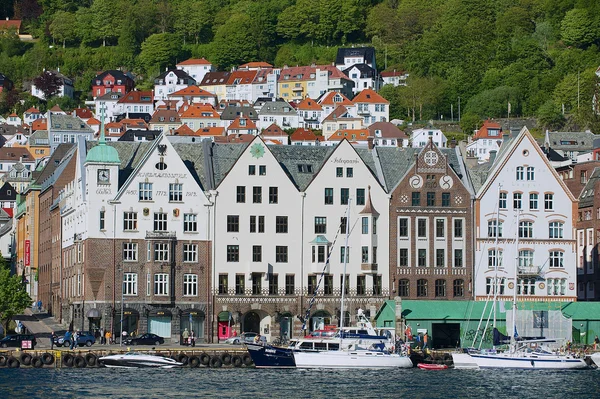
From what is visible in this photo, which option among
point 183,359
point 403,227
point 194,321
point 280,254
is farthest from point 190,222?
point 183,359

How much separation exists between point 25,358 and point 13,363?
0.89 m

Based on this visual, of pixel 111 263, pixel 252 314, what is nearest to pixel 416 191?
pixel 252 314

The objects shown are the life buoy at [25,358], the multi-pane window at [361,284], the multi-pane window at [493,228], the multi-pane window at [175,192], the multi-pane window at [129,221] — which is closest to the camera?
the life buoy at [25,358]

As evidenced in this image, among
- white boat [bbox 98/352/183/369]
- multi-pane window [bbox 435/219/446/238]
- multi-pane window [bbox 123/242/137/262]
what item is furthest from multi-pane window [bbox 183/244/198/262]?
multi-pane window [bbox 435/219/446/238]

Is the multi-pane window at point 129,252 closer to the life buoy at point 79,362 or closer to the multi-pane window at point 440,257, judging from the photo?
the life buoy at point 79,362

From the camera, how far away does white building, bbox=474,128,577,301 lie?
123375 millimetres

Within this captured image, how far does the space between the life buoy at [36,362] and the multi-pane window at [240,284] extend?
2028 cm

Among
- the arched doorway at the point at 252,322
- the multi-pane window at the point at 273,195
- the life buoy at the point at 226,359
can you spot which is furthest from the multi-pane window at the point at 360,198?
the life buoy at the point at 226,359

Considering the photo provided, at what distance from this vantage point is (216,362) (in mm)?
106000

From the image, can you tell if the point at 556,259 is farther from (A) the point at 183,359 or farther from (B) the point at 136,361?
(B) the point at 136,361

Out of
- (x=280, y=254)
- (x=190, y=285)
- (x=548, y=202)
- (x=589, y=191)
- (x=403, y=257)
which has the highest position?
(x=589, y=191)

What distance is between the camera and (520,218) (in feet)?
407

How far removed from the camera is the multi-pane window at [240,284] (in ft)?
395

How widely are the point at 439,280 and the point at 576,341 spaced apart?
12069 mm
